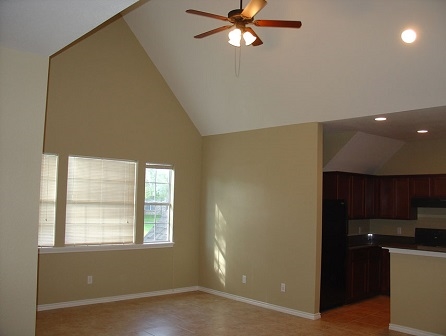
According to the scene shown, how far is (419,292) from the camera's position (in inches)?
204

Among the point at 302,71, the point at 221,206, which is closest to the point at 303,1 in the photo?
the point at 302,71

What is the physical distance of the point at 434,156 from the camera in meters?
7.42

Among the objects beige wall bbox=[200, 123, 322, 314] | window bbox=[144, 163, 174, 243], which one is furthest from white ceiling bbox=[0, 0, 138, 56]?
window bbox=[144, 163, 174, 243]

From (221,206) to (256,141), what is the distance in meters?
1.30

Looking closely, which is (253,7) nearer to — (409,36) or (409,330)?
(409,36)

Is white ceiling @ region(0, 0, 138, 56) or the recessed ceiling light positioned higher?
the recessed ceiling light

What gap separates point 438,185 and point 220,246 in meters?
→ 3.76

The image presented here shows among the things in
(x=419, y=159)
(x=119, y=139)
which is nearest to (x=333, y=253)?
(x=419, y=159)

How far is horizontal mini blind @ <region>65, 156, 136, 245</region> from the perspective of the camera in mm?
6316

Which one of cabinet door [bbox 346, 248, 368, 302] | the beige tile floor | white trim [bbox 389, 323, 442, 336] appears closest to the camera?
white trim [bbox 389, 323, 442, 336]

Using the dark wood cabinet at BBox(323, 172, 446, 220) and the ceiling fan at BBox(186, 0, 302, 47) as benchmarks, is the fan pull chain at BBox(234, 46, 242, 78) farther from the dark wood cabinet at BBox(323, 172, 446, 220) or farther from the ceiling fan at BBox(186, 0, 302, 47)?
the dark wood cabinet at BBox(323, 172, 446, 220)

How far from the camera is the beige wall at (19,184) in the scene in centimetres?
303

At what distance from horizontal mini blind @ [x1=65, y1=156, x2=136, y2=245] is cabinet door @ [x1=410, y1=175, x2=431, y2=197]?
4741mm

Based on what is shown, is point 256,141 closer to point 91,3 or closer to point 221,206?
point 221,206
